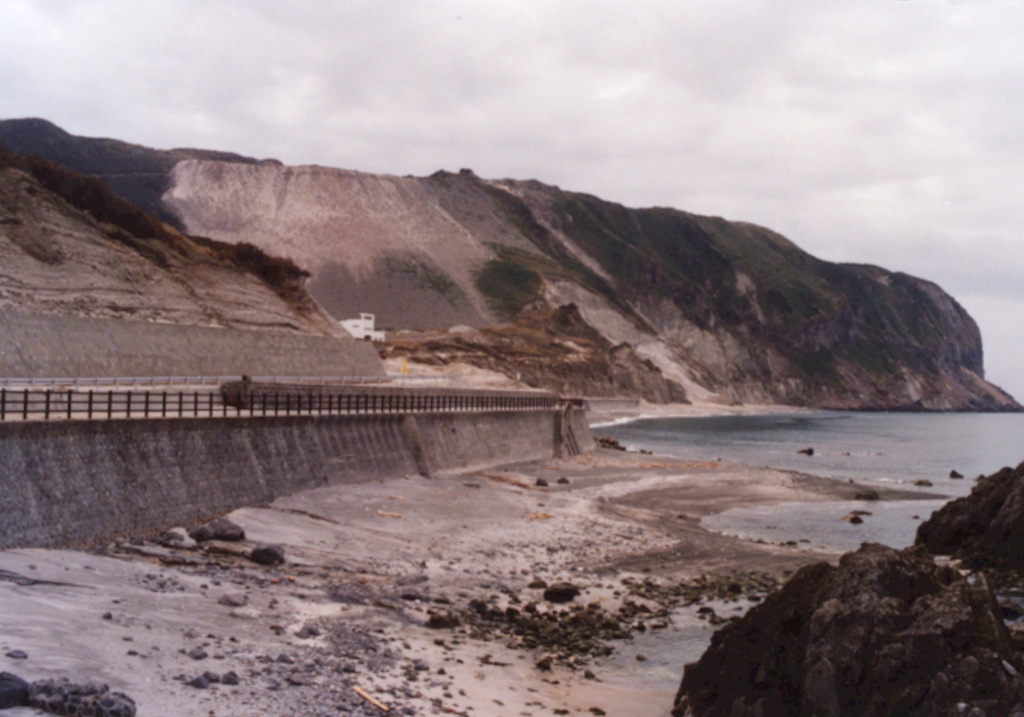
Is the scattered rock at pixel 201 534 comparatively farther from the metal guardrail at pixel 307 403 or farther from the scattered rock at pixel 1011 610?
the scattered rock at pixel 1011 610

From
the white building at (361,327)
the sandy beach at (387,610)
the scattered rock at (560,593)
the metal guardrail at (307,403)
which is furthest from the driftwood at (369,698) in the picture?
the white building at (361,327)

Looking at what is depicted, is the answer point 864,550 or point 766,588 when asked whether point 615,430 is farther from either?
point 864,550

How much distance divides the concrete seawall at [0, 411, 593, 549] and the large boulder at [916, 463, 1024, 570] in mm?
18253

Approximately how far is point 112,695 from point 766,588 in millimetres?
16198

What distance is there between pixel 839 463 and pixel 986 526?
144 ft

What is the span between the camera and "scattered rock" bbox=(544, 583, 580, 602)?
2094cm

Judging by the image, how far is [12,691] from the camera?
10305 millimetres

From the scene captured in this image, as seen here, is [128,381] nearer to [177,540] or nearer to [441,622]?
[177,540]

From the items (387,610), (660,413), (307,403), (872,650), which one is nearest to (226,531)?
(387,610)

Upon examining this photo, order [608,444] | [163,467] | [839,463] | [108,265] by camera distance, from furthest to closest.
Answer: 1. [608,444]
2. [839,463]
3. [108,265]
4. [163,467]

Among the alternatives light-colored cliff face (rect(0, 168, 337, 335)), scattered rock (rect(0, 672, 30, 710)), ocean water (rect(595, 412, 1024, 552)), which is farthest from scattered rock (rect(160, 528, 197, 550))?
light-colored cliff face (rect(0, 168, 337, 335))

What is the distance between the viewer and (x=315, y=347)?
63312 millimetres

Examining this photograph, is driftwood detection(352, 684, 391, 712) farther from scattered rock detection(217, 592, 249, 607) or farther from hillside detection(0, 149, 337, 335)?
hillside detection(0, 149, 337, 335)

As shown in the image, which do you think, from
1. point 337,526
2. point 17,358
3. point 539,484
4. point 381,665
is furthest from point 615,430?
point 381,665
